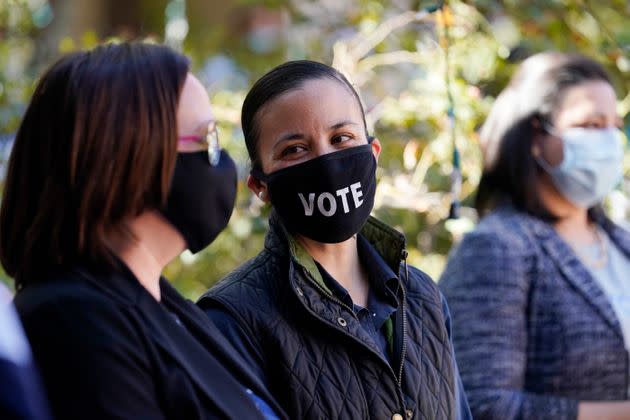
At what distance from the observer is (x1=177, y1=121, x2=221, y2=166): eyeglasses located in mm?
1934

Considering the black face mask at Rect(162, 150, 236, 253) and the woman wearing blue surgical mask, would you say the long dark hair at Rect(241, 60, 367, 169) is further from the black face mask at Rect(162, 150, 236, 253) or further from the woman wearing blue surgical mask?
the woman wearing blue surgical mask

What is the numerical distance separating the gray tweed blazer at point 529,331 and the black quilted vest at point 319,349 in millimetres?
652

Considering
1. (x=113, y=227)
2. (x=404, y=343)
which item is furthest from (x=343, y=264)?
(x=113, y=227)

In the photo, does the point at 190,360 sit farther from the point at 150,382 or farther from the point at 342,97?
the point at 342,97

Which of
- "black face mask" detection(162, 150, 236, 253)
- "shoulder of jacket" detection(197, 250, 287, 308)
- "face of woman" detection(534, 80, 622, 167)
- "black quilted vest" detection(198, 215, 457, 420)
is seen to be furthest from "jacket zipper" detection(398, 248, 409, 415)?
"face of woman" detection(534, 80, 622, 167)

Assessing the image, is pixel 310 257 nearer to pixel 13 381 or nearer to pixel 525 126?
pixel 13 381

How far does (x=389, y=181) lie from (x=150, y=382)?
115 inches

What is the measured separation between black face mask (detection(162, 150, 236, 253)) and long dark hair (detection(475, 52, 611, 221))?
166cm

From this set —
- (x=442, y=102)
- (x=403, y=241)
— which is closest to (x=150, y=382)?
(x=403, y=241)

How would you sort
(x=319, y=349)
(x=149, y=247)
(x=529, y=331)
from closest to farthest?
(x=149, y=247)
(x=319, y=349)
(x=529, y=331)

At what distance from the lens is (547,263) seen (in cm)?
325

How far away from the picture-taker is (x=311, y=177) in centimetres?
239

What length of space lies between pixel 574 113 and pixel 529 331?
77cm

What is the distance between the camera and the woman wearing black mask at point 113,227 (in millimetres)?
1688
